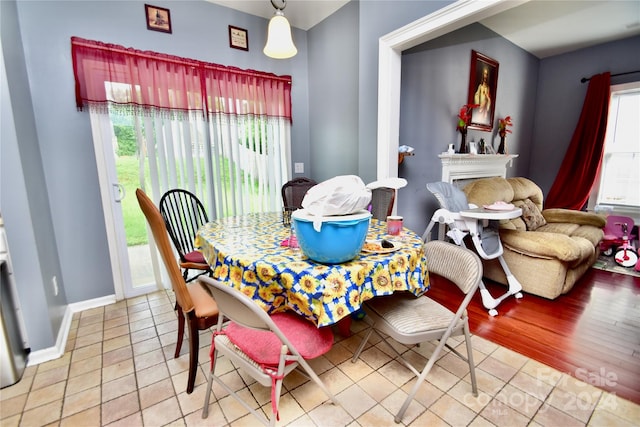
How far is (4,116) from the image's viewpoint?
1531 millimetres

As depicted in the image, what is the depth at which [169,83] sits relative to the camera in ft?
8.02

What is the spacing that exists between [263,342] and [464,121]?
3.08m

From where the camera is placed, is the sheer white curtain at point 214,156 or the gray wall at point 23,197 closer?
the gray wall at point 23,197

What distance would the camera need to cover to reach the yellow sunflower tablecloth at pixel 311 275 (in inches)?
43.7

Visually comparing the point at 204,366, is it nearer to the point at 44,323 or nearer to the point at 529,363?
the point at 44,323

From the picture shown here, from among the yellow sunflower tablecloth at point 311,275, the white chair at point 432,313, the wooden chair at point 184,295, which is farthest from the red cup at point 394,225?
the wooden chair at point 184,295

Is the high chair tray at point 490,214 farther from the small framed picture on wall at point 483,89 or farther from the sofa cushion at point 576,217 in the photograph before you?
the sofa cushion at point 576,217

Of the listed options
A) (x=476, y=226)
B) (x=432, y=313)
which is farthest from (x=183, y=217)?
(x=476, y=226)

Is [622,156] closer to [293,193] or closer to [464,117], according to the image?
[464,117]

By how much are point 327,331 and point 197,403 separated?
2.60 feet

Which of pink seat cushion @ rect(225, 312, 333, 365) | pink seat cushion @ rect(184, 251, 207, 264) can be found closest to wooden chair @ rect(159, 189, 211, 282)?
pink seat cushion @ rect(184, 251, 207, 264)

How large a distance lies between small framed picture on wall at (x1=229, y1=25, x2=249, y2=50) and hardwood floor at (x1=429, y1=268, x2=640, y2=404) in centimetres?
302

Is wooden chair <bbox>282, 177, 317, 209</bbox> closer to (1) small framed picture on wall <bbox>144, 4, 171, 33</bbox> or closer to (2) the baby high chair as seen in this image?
(2) the baby high chair

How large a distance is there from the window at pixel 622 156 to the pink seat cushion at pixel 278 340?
15.8 feet
